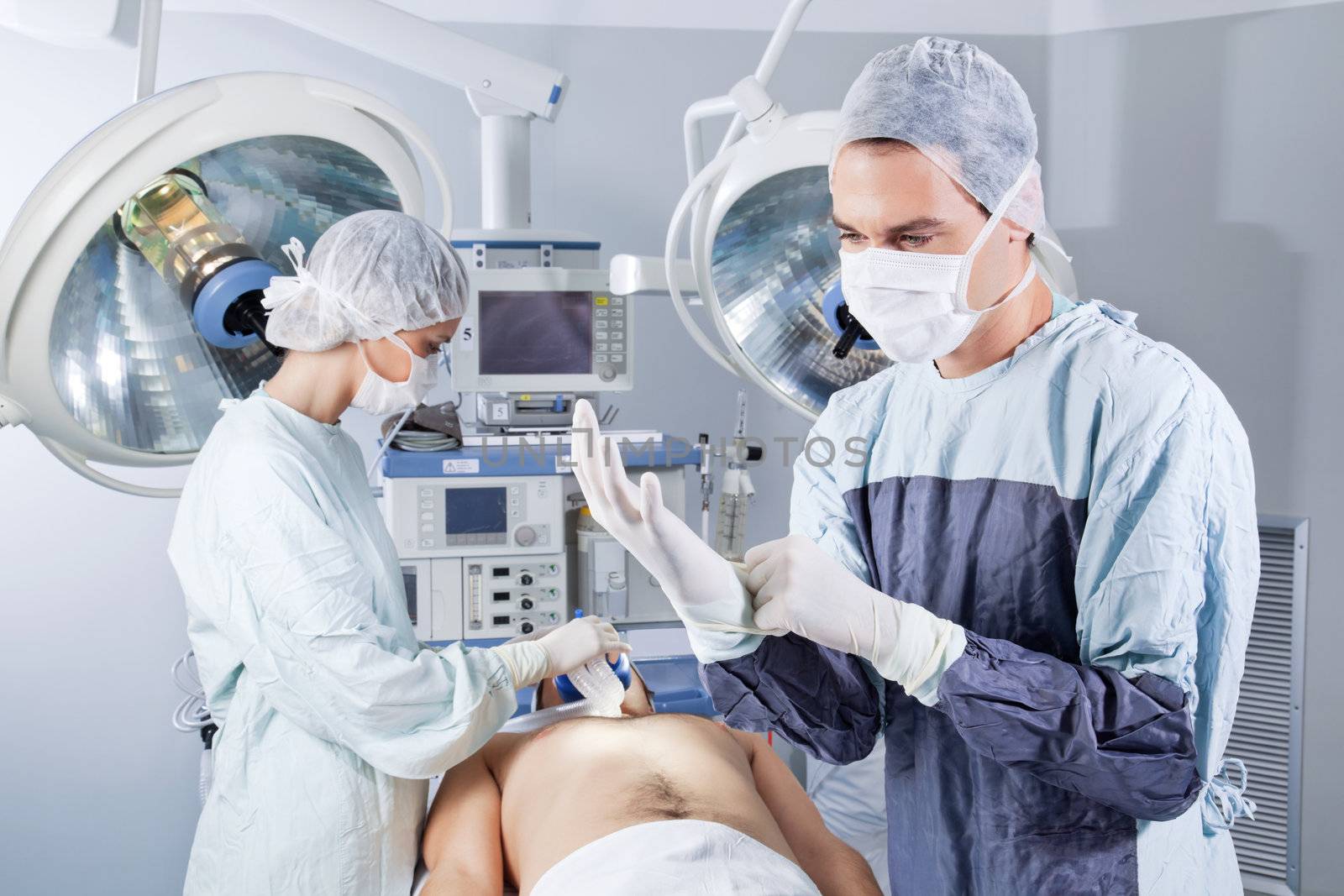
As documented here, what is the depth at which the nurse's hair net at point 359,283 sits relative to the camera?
146 centimetres

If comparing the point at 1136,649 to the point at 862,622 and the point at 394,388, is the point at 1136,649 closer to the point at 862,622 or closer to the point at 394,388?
the point at 862,622

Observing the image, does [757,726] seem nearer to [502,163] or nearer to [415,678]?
[415,678]

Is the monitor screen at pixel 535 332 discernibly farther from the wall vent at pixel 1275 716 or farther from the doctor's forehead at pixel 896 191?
the wall vent at pixel 1275 716

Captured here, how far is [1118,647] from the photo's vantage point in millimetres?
904

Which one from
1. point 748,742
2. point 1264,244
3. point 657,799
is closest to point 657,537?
point 657,799

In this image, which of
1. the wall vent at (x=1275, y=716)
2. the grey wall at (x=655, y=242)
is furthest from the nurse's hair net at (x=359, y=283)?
the wall vent at (x=1275, y=716)

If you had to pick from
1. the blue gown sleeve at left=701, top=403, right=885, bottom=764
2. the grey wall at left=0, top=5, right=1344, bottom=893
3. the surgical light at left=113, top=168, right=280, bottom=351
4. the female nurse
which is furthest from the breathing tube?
the grey wall at left=0, top=5, right=1344, bottom=893

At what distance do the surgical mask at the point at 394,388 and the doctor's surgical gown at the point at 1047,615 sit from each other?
665 mm

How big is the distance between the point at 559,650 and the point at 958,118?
1017 millimetres

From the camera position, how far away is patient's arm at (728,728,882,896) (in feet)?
4.50

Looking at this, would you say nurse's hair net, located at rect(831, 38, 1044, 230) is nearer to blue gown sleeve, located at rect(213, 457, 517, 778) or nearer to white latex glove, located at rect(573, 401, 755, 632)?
white latex glove, located at rect(573, 401, 755, 632)

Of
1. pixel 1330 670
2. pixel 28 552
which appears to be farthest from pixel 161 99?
pixel 1330 670

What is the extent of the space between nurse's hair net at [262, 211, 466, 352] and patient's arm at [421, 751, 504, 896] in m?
0.68

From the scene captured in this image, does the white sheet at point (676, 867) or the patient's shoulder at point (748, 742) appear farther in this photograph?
the patient's shoulder at point (748, 742)
